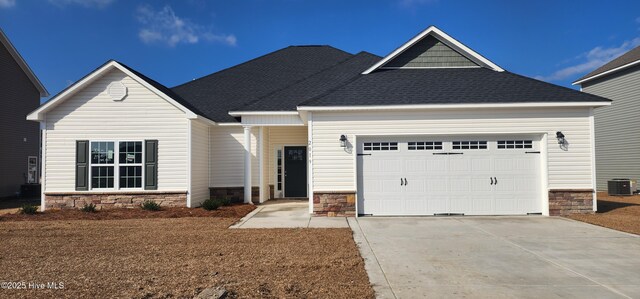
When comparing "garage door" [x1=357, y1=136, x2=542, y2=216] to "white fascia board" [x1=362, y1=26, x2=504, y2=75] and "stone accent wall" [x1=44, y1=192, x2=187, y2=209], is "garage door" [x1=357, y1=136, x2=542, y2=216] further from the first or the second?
"stone accent wall" [x1=44, y1=192, x2=187, y2=209]

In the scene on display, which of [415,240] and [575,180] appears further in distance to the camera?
[575,180]

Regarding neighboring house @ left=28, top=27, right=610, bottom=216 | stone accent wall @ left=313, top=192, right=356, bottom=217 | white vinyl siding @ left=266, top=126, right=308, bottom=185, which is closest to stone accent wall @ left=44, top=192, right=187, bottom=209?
neighboring house @ left=28, top=27, right=610, bottom=216

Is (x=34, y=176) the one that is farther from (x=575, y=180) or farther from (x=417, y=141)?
(x=575, y=180)

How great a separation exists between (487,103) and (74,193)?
13253 millimetres

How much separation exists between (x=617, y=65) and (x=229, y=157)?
19.3 meters

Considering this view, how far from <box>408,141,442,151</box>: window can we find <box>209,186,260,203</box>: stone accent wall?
21.3 ft

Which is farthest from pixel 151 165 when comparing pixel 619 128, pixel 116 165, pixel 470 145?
pixel 619 128

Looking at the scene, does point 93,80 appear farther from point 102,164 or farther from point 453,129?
point 453,129

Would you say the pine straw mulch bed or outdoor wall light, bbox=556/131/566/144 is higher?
outdoor wall light, bbox=556/131/566/144

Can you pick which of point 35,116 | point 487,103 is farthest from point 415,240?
point 35,116

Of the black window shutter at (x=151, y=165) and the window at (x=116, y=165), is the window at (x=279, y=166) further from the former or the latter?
the window at (x=116, y=165)

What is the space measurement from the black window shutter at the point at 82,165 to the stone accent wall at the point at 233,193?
4.22m

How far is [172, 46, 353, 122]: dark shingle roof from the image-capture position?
16.9 metres

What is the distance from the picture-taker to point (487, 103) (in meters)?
11.2
